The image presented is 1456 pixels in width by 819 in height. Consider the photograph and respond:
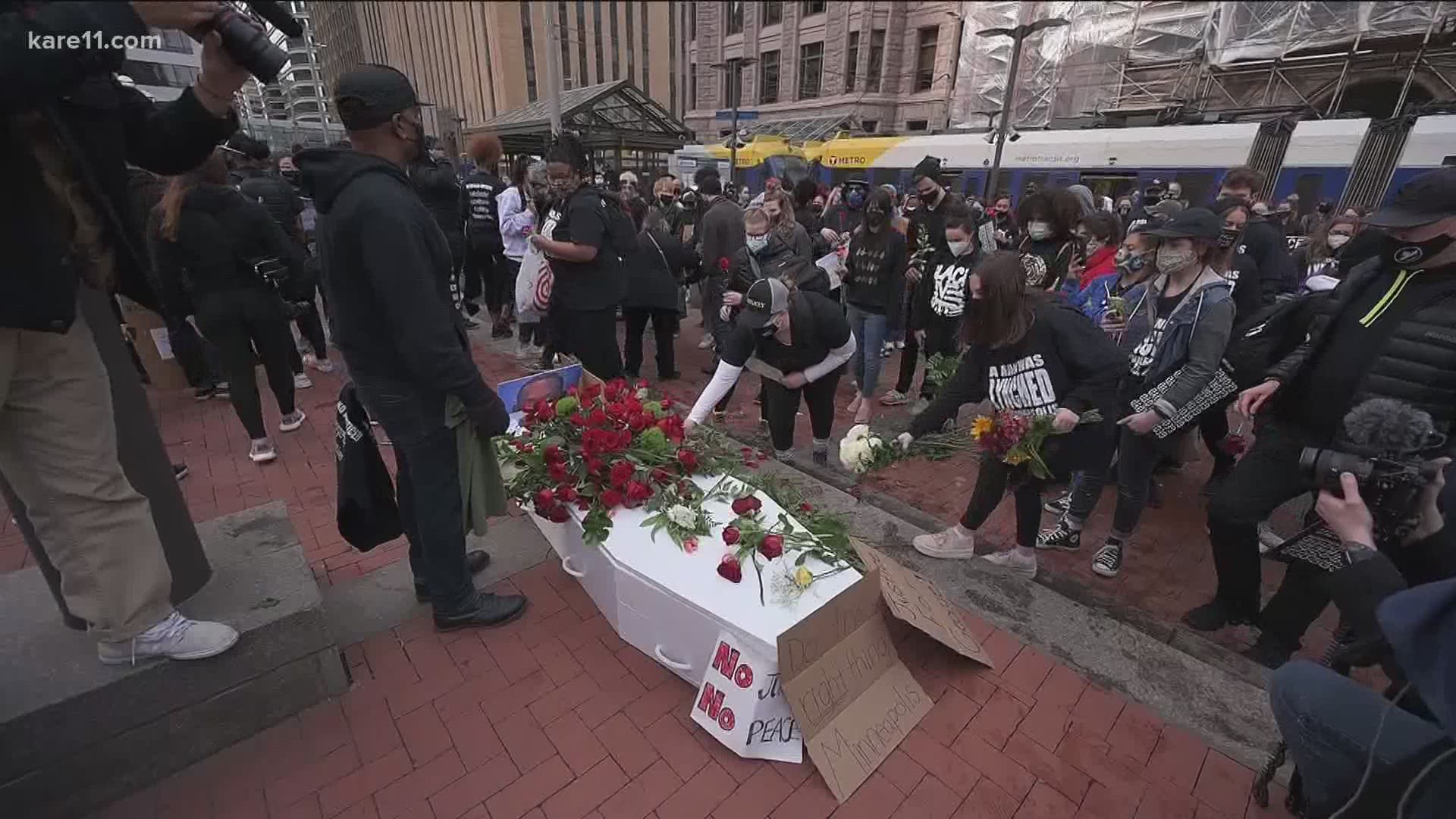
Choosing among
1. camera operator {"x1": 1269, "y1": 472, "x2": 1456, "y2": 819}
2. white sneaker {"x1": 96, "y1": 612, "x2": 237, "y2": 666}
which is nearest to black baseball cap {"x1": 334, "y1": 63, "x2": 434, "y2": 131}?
white sneaker {"x1": 96, "y1": 612, "x2": 237, "y2": 666}

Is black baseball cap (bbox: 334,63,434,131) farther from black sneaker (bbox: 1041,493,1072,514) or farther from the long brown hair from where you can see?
black sneaker (bbox: 1041,493,1072,514)

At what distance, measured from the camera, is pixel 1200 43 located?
19234 mm

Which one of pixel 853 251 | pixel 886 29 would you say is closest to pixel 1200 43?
pixel 886 29

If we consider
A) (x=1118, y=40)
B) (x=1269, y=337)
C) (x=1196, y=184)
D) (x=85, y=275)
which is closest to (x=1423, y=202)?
(x=1269, y=337)

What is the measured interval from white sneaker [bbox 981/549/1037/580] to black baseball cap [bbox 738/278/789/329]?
73.6 inches

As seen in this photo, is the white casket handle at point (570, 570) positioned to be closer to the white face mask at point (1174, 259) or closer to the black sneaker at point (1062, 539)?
the black sneaker at point (1062, 539)

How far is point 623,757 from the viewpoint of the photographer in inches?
87.4

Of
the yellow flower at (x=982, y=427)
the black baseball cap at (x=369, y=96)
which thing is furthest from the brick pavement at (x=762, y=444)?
the black baseball cap at (x=369, y=96)

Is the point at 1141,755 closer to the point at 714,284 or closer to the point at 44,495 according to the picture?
the point at 44,495

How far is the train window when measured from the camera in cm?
1363

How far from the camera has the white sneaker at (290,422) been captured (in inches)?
191

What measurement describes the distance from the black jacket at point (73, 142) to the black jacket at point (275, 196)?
3914 millimetres

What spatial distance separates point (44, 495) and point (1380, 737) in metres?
3.67

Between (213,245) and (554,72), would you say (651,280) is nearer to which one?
(213,245)
